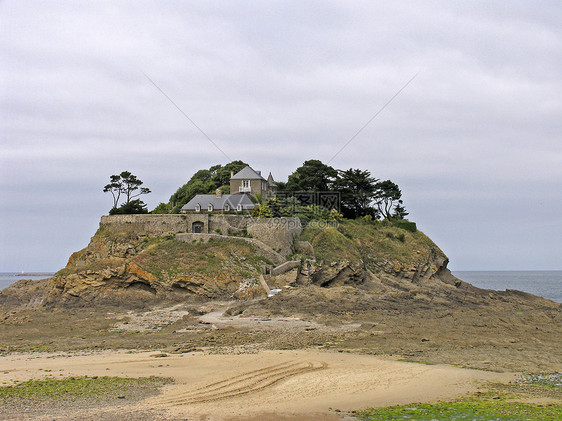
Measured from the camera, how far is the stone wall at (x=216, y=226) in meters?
40.6

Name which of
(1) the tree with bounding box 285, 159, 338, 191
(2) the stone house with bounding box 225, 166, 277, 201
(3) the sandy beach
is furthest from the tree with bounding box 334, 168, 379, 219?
(3) the sandy beach

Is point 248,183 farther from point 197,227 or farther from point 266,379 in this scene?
point 266,379

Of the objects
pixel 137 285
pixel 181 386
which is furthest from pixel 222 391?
pixel 137 285

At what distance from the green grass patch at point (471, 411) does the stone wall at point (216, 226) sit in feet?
87.3

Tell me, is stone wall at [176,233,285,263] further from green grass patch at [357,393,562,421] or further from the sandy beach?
green grass patch at [357,393,562,421]

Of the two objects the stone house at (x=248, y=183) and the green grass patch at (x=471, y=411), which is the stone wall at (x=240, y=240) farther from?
the green grass patch at (x=471, y=411)

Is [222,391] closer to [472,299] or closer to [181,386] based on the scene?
[181,386]

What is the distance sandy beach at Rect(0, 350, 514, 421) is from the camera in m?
13.3

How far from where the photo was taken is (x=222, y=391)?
14703 mm

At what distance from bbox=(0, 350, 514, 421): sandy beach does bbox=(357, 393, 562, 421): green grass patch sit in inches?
24.8

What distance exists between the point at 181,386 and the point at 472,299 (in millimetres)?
30612

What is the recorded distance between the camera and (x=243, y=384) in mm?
15445

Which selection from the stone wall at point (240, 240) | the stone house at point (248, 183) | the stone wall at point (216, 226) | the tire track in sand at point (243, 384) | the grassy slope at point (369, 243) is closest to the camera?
the tire track in sand at point (243, 384)

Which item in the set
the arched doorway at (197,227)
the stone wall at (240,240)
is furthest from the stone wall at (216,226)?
the stone wall at (240,240)
